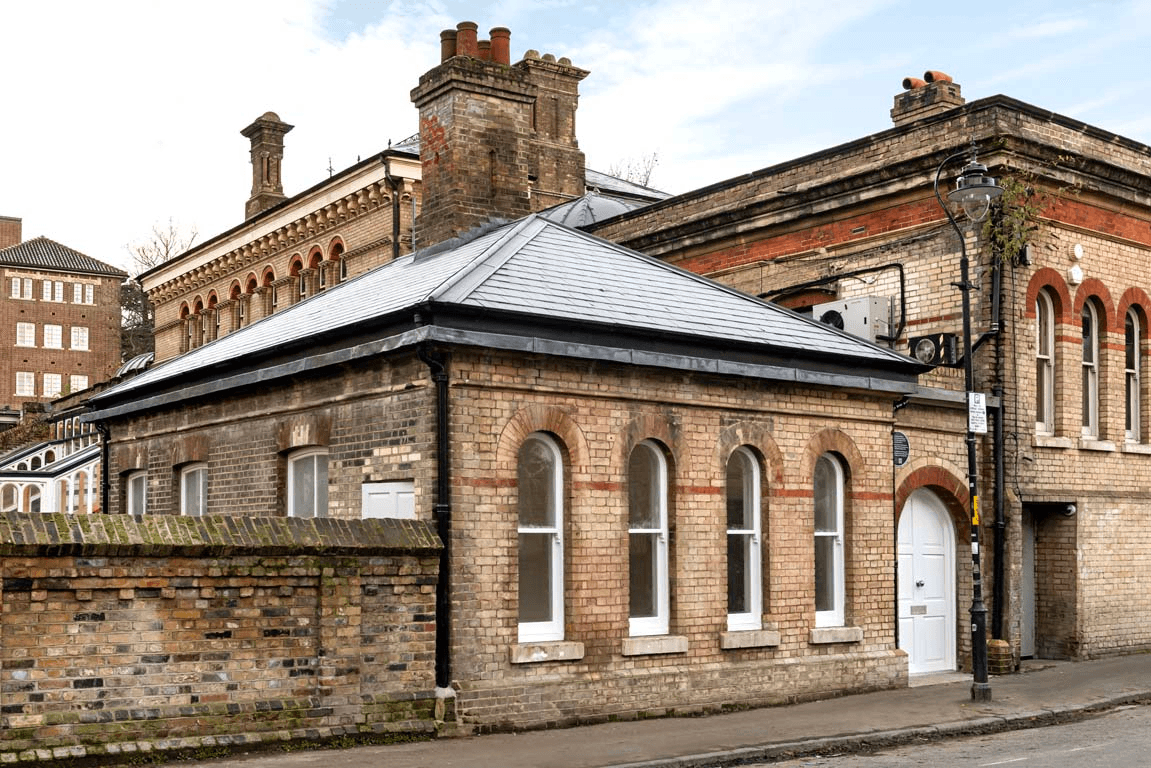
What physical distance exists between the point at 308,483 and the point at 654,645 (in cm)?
440

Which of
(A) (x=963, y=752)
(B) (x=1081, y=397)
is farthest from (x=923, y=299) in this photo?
(A) (x=963, y=752)

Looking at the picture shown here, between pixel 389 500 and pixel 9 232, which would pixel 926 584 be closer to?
pixel 389 500

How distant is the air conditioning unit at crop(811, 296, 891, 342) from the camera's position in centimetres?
1981

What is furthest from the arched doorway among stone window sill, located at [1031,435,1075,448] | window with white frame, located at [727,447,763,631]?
window with white frame, located at [727,447,763,631]

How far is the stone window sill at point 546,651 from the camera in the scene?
12.6 meters

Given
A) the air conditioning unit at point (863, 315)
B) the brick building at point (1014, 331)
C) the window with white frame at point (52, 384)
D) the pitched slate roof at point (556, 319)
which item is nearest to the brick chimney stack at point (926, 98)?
the brick building at point (1014, 331)

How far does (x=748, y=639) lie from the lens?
14.4m

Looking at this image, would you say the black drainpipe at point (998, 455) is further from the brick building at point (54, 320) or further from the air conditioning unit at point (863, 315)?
the brick building at point (54, 320)

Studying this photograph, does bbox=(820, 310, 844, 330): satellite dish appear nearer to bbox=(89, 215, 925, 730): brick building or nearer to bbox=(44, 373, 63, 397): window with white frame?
bbox=(89, 215, 925, 730): brick building

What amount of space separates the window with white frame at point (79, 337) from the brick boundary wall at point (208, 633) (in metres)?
84.6

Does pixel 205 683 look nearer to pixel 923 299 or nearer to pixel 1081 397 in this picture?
pixel 923 299

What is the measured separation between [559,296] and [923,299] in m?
8.13

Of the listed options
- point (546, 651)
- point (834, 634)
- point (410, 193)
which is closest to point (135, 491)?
point (546, 651)

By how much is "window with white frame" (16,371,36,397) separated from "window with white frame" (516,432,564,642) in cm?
8455
